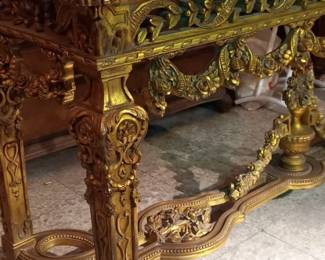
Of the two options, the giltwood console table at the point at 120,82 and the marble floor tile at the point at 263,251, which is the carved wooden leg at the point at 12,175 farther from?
the marble floor tile at the point at 263,251

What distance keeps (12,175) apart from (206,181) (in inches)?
28.7

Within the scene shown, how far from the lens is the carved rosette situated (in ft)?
3.05

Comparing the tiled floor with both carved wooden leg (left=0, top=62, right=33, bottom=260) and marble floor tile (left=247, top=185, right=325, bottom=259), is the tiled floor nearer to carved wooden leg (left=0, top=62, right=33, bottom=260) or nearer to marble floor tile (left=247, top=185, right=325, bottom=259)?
marble floor tile (left=247, top=185, right=325, bottom=259)

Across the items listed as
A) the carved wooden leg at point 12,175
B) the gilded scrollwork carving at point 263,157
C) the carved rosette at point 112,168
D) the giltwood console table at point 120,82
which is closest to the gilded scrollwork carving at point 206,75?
the giltwood console table at point 120,82

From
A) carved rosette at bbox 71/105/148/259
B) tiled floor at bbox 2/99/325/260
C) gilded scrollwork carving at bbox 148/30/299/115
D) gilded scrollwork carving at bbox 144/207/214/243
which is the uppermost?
gilded scrollwork carving at bbox 148/30/299/115

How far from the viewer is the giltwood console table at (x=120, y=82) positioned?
0.91 metres

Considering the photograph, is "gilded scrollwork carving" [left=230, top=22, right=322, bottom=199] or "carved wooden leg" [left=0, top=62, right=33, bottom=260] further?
"gilded scrollwork carving" [left=230, top=22, right=322, bottom=199]

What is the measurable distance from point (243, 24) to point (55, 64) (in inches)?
15.4

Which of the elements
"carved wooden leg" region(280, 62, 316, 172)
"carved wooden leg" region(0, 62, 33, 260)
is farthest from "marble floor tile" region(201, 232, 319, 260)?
"carved wooden leg" region(0, 62, 33, 260)

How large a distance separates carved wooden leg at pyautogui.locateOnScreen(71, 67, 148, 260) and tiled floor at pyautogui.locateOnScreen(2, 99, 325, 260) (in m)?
0.48

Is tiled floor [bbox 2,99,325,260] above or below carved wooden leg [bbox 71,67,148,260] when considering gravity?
below

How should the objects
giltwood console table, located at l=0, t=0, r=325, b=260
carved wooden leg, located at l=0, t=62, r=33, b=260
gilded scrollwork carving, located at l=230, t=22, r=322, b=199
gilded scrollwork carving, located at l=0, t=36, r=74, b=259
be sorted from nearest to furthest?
giltwood console table, located at l=0, t=0, r=325, b=260, gilded scrollwork carving, located at l=0, t=36, r=74, b=259, carved wooden leg, located at l=0, t=62, r=33, b=260, gilded scrollwork carving, located at l=230, t=22, r=322, b=199

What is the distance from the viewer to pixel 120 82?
929 mm

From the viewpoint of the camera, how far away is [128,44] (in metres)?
0.91
